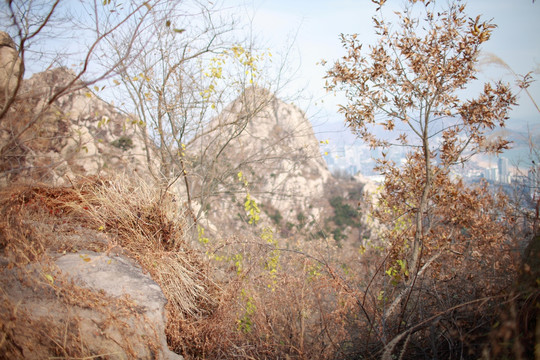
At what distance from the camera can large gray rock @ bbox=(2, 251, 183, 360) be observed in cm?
255

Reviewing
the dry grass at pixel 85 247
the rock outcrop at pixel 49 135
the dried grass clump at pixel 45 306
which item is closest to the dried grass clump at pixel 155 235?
the dry grass at pixel 85 247

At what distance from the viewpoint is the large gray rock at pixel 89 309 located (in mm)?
2551

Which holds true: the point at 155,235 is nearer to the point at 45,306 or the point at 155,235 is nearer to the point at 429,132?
the point at 45,306

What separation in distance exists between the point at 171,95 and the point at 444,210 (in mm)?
5509

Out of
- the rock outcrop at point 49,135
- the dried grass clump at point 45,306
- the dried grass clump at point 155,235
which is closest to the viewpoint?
the dried grass clump at point 45,306

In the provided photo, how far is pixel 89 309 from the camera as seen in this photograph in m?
2.73

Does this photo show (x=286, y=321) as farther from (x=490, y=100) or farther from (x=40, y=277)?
(x=490, y=100)

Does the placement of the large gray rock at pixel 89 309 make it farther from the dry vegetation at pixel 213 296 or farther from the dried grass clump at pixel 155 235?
the dried grass clump at pixel 155 235

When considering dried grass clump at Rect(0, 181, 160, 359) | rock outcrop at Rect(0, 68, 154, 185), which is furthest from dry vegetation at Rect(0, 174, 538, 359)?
rock outcrop at Rect(0, 68, 154, 185)


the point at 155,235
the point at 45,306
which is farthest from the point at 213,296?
the point at 45,306

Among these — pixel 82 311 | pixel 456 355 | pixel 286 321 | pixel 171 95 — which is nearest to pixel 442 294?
pixel 456 355

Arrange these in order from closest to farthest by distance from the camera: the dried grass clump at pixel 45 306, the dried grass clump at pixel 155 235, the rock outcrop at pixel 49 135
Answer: the dried grass clump at pixel 45 306
the dried grass clump at pixel 155 235
the rock outcrop at pixel 49 135

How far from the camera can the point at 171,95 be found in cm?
691

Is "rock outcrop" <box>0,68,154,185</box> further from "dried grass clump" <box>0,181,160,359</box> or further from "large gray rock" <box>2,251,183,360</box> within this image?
"large gray rock" <box>2,251,183,360</box>
